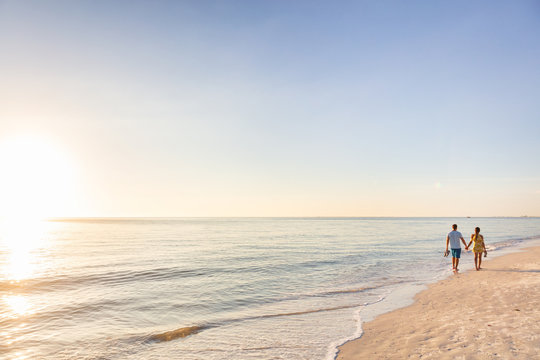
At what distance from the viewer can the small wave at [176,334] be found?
887 cm

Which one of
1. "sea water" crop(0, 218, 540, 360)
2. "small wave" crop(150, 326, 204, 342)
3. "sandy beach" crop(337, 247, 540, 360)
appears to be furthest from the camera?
"small wave" crop(150, 326, 204, 342)

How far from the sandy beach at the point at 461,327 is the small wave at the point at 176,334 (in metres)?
4.51

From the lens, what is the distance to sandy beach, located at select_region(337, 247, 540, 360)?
21.7 ft

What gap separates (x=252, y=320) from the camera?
10.4 meters

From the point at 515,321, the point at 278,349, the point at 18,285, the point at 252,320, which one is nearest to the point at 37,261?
the point at 18,285

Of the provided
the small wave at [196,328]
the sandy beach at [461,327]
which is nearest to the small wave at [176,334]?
the small wave at [196,328]

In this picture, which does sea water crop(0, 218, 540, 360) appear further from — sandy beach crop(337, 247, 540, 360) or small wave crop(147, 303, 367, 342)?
sandy beach crop(337, 247, 540, 360)

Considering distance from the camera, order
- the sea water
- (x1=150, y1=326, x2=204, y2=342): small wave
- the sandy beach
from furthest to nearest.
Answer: (x1=150, y1=326, x2=204, y2=342): small wave
the sea water
the sandy beach

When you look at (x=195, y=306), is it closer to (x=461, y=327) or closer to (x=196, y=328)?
(x=196, y=328)

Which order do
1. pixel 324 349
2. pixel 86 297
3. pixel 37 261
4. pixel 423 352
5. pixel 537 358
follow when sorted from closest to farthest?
pixel 537 358
pixel 423 352
pixel 324 349
pixel 86 297
pixel 37 261

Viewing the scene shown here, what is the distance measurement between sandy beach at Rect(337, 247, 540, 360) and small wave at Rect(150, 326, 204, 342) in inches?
177

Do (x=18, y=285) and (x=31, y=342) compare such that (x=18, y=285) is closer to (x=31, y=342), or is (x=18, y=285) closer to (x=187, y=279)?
(x=187, y=279)

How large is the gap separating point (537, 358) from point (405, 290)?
8.68 m

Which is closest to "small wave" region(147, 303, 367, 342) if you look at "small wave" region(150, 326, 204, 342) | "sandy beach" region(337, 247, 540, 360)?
"small wave" region(150, 326, 204, 342)
